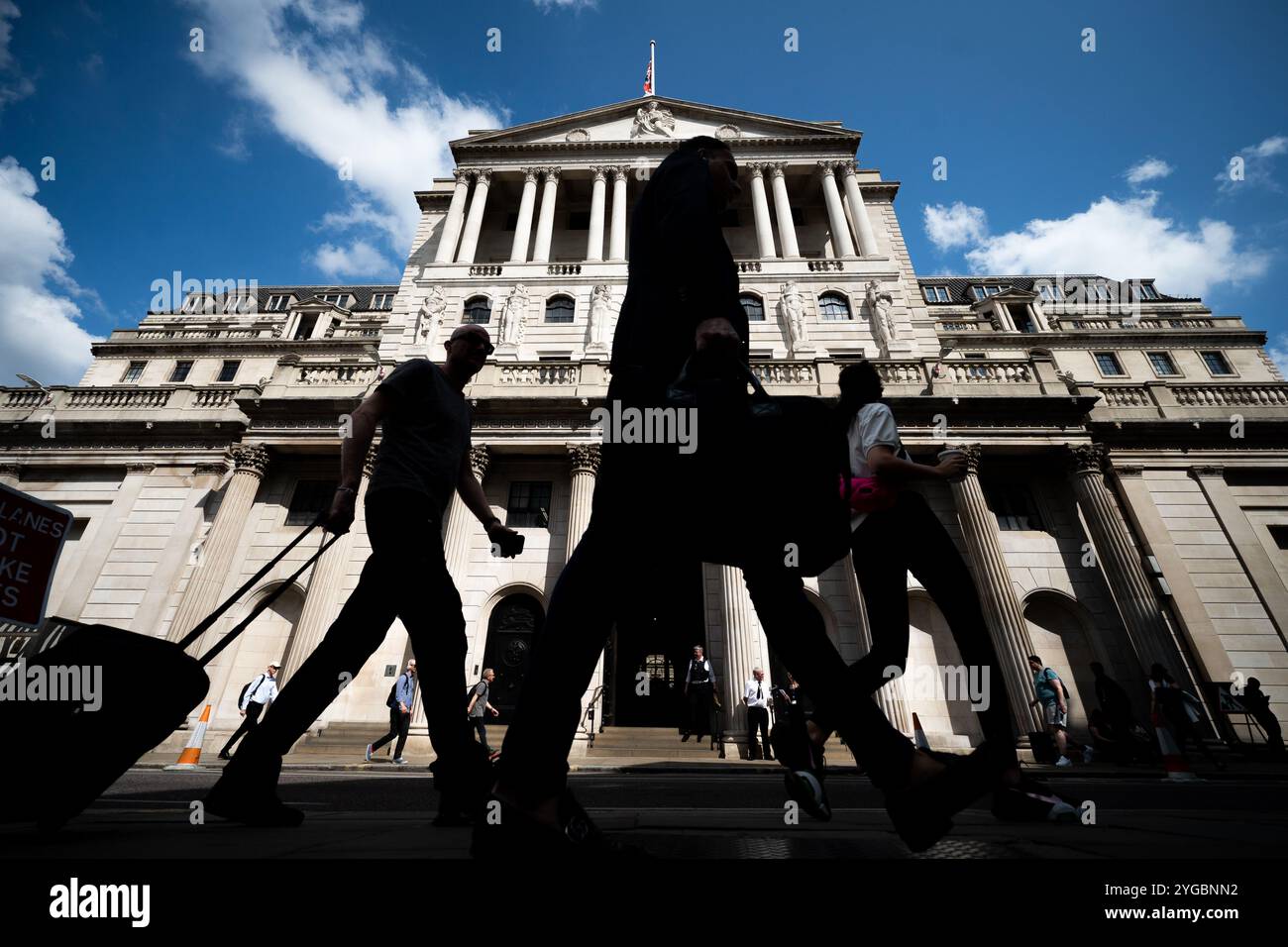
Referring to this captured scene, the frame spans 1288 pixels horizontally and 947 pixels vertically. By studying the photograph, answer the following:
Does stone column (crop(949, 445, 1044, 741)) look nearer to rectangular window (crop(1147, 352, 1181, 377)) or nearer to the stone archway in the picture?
the stone archway

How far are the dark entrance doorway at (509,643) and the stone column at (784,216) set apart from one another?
1689cm

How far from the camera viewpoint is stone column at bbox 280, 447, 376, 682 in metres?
13.0

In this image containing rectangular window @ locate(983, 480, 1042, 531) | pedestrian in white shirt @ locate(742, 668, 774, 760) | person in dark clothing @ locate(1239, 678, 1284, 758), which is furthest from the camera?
rectangular window @ locate(983, 480, 1042, 531)

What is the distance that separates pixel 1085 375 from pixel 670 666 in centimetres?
2501

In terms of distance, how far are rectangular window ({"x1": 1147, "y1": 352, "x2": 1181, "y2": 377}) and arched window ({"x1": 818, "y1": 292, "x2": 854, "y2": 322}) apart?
17526mm

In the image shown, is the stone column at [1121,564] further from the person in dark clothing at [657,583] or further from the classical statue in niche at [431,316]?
the classical statue in niche at [431,316]

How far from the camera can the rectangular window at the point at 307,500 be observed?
1639 cm

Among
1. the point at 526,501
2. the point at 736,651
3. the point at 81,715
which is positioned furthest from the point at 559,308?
the point at 81,715

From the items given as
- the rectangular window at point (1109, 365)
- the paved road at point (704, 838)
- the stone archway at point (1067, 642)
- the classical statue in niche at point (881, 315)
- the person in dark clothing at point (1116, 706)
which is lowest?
the paved road at point (704, 838)

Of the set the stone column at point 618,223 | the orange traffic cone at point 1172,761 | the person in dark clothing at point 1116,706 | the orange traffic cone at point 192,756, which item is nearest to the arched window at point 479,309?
the stone column at point 618,223

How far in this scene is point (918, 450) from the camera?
15.1 metres

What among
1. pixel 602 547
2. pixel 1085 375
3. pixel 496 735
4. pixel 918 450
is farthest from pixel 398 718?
pixel 1085 375

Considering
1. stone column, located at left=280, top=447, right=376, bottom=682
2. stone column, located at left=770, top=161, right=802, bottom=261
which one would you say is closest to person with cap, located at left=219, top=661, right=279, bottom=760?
stone column, located at left=280, top=447, right=376, bottom=682
